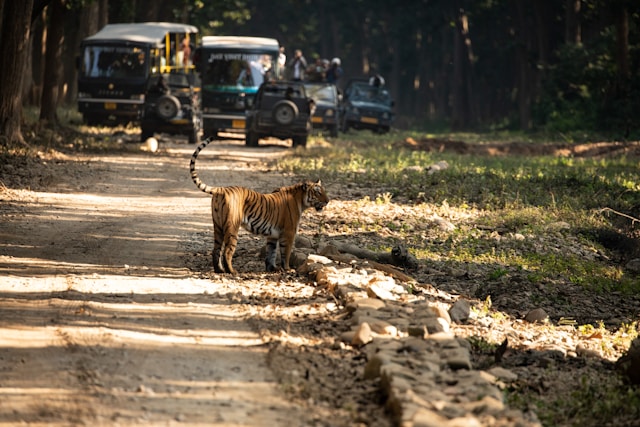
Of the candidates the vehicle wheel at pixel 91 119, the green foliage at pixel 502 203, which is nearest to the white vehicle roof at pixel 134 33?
the vehicle wheel at pixel 91 119

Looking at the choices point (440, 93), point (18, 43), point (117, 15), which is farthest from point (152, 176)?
point (440, 93)

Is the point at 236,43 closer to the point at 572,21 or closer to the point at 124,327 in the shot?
the point at 572,21

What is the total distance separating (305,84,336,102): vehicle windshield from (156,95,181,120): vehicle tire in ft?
32.1

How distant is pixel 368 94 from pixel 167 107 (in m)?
16.2

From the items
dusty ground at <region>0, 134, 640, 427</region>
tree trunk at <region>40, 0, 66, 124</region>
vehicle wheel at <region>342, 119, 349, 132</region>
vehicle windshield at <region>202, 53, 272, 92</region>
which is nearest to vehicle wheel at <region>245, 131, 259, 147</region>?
vehicle windshield at <region>202, 53, 272, 92</region>

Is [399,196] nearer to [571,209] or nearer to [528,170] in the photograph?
[571,209]

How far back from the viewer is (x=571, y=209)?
1894 cm

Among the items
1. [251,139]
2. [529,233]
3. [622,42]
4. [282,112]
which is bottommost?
[251,139]

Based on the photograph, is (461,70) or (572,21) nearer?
(572,21)

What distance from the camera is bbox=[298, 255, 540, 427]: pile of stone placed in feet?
23.1

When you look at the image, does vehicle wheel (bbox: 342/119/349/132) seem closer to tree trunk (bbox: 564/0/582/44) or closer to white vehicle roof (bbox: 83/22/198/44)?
white vehicle roof (bbox: 83/22/198/44)

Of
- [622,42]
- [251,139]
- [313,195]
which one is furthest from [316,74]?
[313,195]

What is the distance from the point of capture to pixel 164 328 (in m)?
9.25

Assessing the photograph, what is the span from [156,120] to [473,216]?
44.0ft
